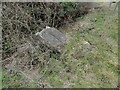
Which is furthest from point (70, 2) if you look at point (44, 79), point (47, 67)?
point (44, 79)

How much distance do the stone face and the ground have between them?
0.21 m

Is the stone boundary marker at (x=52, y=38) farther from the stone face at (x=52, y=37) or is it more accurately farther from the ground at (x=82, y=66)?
the ground at (x=82, y=66)

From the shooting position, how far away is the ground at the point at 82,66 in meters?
3.41

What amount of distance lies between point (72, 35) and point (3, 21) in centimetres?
201

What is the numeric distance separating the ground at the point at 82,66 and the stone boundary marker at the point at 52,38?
0.18 meters

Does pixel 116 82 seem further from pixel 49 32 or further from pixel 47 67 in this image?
pixel 49 32

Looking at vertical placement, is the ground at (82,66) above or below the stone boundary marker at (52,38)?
below

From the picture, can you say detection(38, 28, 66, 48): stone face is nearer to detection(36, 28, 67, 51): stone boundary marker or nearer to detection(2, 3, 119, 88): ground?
detection(36, 28, 67, 51): stone boundary marker

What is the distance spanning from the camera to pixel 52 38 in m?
4.30

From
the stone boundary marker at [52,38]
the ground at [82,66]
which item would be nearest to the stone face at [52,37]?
the stone boundary marker at [52,38]

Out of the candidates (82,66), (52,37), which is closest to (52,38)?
(52,37)

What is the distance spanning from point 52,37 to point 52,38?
0.13 feet

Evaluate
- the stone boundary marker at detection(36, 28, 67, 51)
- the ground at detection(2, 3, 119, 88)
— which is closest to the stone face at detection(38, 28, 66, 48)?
the stone boundary marker at detection(36, 28, 67, 51)

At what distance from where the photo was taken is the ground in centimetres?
341
